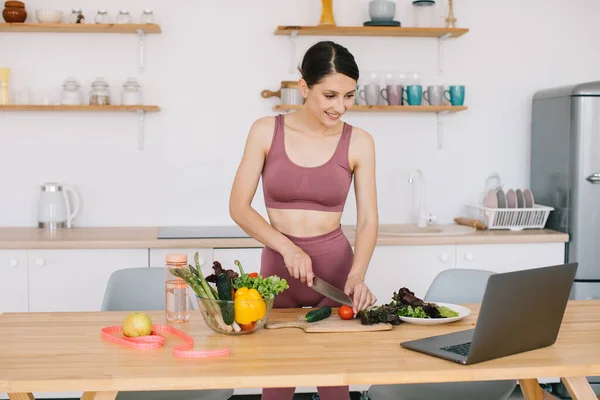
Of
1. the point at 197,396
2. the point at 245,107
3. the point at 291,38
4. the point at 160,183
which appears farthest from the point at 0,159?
the point at 197,396

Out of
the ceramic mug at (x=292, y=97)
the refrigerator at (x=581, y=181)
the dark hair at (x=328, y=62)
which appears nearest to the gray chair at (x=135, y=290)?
the dark hair at (x=328, y=62)

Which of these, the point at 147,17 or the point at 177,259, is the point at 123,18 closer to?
the point at 147,17

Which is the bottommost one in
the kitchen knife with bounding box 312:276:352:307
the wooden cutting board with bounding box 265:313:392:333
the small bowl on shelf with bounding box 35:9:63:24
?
the wooden cutting board with bounding box 265:313:392:333

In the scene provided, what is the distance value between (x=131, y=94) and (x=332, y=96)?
6.14 feet

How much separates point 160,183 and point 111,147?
0.32 meters

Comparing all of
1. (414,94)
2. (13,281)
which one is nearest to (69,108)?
(13,281)

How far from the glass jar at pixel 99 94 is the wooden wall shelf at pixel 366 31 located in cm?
93

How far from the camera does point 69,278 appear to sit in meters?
3.53

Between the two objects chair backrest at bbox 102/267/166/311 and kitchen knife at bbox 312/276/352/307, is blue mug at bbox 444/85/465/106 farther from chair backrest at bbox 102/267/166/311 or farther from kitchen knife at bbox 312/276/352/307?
kitchen knife at bbox 312/276/352/307

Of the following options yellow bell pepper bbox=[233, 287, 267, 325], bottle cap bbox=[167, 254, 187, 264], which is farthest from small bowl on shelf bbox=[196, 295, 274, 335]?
bottle cap bbox=[167, 254, 187, 264]

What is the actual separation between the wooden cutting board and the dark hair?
73 cm

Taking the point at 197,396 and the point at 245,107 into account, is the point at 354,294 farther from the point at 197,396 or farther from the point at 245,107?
the point at 245,107

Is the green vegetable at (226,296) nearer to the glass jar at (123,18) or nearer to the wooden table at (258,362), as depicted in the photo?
the wooden table at (258,362)

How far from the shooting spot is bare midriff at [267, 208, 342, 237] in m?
2.50
